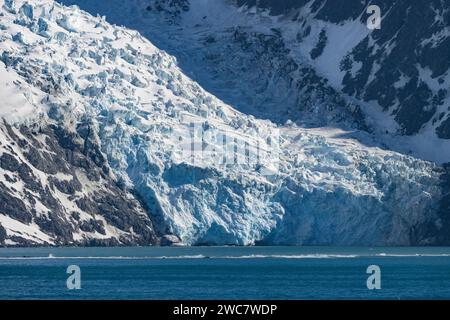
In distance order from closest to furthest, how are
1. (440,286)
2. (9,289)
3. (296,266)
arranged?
(9,289)
(440,286)
(296,266)

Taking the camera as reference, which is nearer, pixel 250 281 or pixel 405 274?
pixel 250 281
